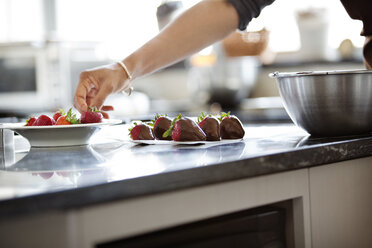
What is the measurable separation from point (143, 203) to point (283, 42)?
4082 mm

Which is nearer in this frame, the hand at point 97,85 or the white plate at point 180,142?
the white plate at point 180,142

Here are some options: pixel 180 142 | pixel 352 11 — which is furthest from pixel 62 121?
pixel 352 11

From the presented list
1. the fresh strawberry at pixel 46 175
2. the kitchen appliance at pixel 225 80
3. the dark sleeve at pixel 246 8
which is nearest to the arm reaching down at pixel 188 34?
the dark sleeve at pixel 246 8

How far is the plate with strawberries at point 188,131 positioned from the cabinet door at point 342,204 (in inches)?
9.0

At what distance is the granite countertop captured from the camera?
0.66 meters

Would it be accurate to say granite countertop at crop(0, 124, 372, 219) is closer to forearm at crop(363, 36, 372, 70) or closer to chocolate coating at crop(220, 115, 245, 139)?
chocolate coating at crop(220, 115, 245, 139)

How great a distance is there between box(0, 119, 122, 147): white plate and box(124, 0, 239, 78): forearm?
31cm

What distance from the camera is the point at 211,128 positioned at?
1142 mm

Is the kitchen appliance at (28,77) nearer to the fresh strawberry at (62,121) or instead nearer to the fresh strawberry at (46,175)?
the fresh strawberry at (62,121)

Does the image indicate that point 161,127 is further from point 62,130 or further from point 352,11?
point 352,11

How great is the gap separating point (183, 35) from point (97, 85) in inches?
12.1

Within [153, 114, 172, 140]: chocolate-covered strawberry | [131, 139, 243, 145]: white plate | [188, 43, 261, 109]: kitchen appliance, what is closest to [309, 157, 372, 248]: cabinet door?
[131, 139, 243, 145]: white plate

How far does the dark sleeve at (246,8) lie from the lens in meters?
1.48

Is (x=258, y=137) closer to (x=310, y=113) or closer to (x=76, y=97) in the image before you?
(x=310, y=113)
